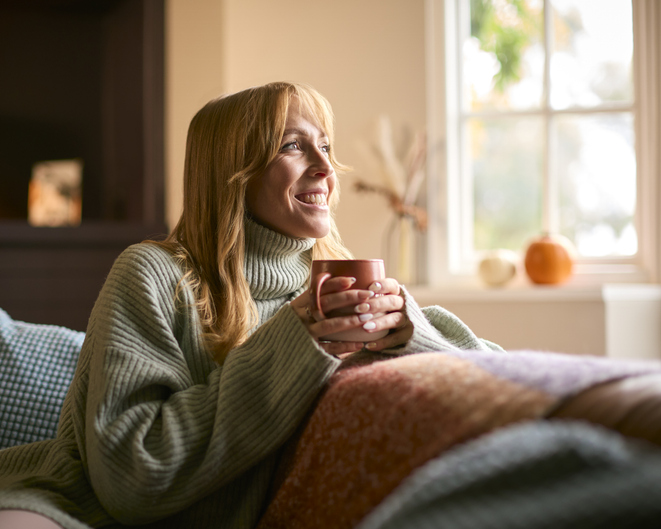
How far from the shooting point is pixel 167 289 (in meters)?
1.06

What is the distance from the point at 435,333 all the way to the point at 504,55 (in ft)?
7.68

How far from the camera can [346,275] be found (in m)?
0.94

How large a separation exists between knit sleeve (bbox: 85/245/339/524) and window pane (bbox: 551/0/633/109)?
247 centimetres

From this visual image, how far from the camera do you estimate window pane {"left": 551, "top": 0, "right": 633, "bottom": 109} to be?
9.44ft

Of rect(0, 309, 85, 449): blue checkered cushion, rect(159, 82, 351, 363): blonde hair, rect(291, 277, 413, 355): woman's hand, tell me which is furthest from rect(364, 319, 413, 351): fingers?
rect(0, 309, 85, 449): blue checkered cushion

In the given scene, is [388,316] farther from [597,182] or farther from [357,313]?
[597,182]

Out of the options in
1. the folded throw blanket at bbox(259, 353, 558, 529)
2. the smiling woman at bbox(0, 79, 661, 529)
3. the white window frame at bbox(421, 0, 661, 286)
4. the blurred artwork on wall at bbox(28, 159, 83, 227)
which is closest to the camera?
the folded throw blanket at bbox(259, 353, 558, 529)

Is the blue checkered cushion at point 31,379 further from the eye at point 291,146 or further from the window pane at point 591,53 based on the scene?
the window pane at point 591,53

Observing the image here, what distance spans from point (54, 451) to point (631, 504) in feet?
2.92

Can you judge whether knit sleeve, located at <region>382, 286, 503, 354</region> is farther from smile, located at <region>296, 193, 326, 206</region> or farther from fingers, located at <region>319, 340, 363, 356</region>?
smile, located at <region>296, 193, 326, 206</region>

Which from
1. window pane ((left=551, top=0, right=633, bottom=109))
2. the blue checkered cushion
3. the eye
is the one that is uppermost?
window pane ((left=551, top=0, right=633, bottom=109))

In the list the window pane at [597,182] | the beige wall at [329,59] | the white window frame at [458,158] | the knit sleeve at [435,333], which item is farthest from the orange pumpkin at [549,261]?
the knit sleeve at [435,333]

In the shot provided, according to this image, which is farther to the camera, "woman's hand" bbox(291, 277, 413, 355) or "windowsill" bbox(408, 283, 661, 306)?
"windowsill" bbox(408, 283, 661, 306)

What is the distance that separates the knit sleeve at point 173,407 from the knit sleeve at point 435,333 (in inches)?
6.2
